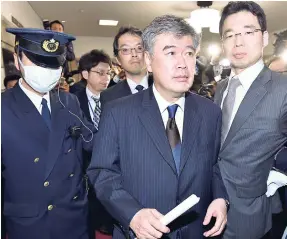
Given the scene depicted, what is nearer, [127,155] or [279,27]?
[127,155]

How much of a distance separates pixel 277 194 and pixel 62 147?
1.10 m

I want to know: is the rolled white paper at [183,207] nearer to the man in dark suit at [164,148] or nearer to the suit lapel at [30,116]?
the man in dark suit at [164,148]

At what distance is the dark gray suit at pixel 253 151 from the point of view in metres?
1.26

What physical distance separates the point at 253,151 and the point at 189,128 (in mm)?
341

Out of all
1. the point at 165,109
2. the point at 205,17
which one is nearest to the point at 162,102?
the point at 165,109

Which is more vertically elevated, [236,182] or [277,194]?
[236,182]

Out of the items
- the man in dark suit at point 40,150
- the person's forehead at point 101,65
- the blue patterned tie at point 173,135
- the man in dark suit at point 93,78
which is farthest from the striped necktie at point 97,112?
the blue patterned tie at point 173,135

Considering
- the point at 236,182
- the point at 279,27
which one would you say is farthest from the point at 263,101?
the point at 279,27

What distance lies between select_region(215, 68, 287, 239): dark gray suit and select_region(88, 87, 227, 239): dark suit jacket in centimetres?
16

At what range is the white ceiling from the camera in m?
5.89

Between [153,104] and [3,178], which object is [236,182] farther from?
[3,178]

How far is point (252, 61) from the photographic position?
139cm

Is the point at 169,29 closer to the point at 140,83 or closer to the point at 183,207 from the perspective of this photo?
the point at 183,207

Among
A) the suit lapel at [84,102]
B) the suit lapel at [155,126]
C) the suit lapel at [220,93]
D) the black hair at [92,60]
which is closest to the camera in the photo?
the suit lapel at [155,126]
